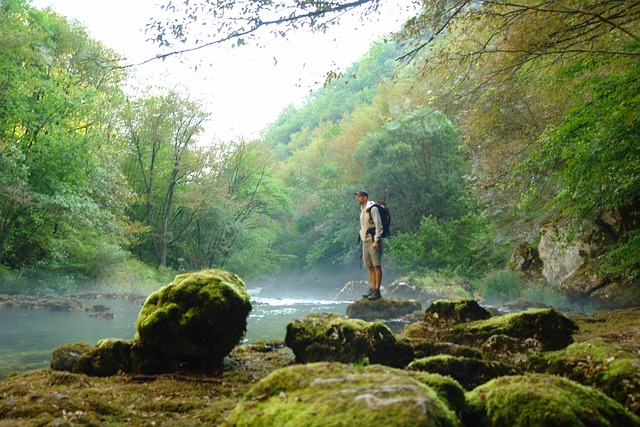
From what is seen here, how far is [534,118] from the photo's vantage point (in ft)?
61.2

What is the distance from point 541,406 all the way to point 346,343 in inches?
137

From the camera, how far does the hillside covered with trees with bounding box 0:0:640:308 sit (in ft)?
28.8

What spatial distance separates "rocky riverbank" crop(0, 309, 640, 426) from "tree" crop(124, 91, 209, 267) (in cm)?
2815

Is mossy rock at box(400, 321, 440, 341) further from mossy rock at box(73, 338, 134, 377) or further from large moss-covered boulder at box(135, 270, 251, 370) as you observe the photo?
mossy rock at box(73, 338, 134, 377)

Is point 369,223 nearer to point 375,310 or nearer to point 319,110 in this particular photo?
point 375,310

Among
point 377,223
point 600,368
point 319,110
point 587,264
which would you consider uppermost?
point 319,110

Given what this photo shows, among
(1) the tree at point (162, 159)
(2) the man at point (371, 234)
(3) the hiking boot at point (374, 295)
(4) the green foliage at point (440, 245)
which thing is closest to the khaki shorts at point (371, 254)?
(2) the man at point (371, 234)

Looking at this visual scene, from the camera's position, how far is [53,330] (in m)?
11.4

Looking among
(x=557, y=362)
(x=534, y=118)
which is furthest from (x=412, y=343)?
(x=534, y=118)

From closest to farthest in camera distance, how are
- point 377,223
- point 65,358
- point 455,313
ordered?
point 65,358
point 455,313
point 377,223

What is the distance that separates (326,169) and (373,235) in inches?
1195

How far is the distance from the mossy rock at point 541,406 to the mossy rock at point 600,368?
0.69 metres

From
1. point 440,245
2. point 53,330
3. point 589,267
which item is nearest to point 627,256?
point 589,267

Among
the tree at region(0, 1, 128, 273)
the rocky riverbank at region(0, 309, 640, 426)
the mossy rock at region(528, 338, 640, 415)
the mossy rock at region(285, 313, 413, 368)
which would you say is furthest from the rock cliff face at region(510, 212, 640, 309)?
the tree at region(0, 1, 128, 273)
